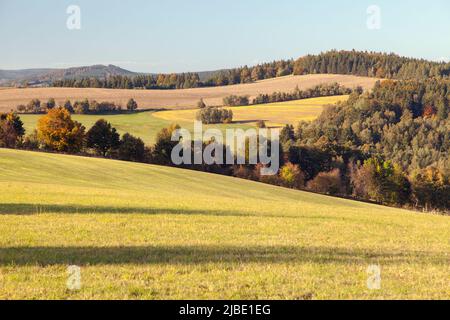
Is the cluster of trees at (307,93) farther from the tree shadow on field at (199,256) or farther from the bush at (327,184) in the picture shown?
the tree shadow on field at (199,256)

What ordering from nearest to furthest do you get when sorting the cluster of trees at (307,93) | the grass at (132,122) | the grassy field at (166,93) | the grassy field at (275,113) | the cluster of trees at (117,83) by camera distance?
the grass at (132,122), the grassy field at (275,113), the grassy field at (166,93), the cluster of trees at (307,93), the cluster of trees at (117,83)

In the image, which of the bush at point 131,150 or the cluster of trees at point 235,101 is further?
the cluster of trees at point 235,101

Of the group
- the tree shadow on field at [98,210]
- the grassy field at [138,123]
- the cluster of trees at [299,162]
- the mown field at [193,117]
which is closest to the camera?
the tree shadow on field at [98,210]

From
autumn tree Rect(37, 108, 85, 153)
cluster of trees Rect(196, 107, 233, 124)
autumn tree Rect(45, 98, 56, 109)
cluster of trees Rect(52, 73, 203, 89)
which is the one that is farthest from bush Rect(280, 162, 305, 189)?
cluster of trees Rect(52, 73, 203, 89)

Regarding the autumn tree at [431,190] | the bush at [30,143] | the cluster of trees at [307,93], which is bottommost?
the autumn tree at [431,190]

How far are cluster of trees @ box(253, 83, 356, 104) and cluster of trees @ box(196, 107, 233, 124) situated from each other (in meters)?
29.3

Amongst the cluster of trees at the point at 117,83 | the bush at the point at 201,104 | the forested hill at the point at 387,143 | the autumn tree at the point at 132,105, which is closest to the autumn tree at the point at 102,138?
the forested hill at the point at 387,143

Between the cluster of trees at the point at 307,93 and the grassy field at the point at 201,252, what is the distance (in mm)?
141101

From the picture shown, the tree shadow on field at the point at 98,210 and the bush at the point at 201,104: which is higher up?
the bush at the point at 201,104

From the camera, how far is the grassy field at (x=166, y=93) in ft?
473

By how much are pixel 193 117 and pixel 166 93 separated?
4159cm

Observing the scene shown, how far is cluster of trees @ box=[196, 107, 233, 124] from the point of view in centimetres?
13816

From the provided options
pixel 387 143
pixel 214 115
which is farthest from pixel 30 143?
pixel 387 143
